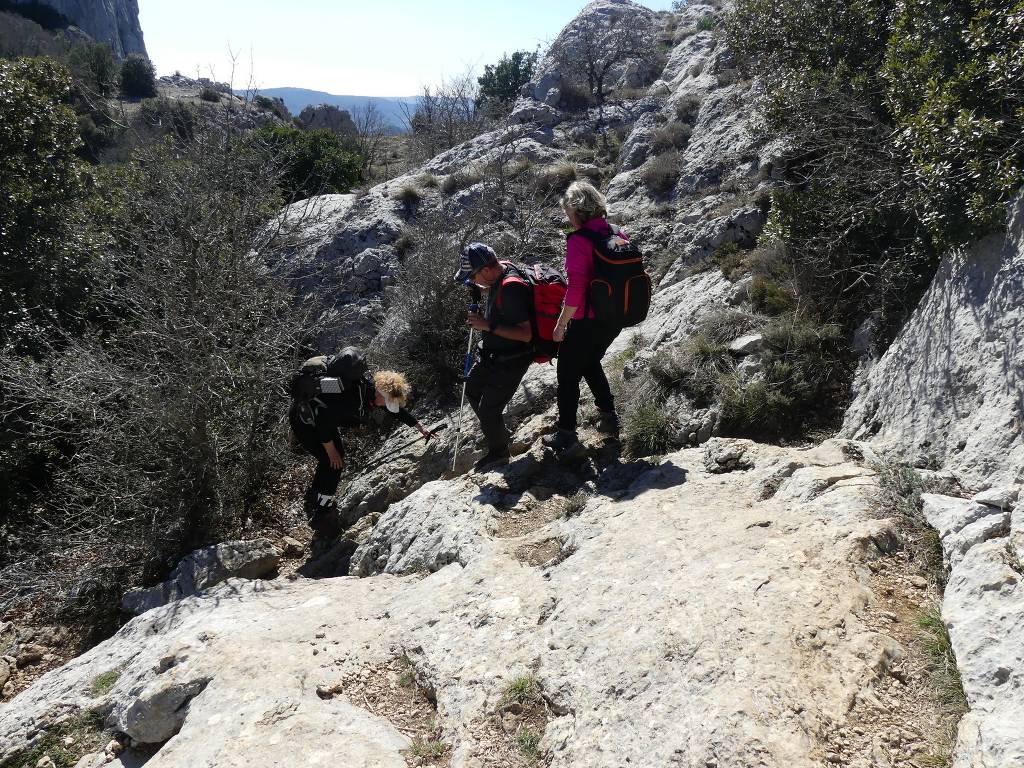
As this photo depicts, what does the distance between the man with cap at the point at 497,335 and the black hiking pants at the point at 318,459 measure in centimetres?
170

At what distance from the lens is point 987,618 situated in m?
2.49

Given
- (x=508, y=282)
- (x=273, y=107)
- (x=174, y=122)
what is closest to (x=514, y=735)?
(x=508, y=282)

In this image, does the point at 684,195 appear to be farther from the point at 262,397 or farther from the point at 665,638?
the point at 665,638

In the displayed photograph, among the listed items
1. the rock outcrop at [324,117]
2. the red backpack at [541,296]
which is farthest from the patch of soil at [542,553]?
the rock outcrop at [324,117]

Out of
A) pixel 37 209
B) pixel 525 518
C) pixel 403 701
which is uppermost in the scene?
pixel 37 209

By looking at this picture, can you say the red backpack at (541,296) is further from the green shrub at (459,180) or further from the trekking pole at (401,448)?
the green shrub at (459,180)

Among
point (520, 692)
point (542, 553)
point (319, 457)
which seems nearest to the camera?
point (520, 692)

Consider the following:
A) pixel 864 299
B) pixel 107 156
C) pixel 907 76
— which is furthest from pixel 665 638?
pixel 107 156

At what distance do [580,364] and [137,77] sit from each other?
45.8 metres

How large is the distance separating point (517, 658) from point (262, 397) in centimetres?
494

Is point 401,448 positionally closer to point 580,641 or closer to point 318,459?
point 318,459

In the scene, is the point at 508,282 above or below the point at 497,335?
above

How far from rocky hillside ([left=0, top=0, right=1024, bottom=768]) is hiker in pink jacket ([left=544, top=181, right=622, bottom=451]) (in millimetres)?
303

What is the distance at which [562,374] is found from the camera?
502 cm
